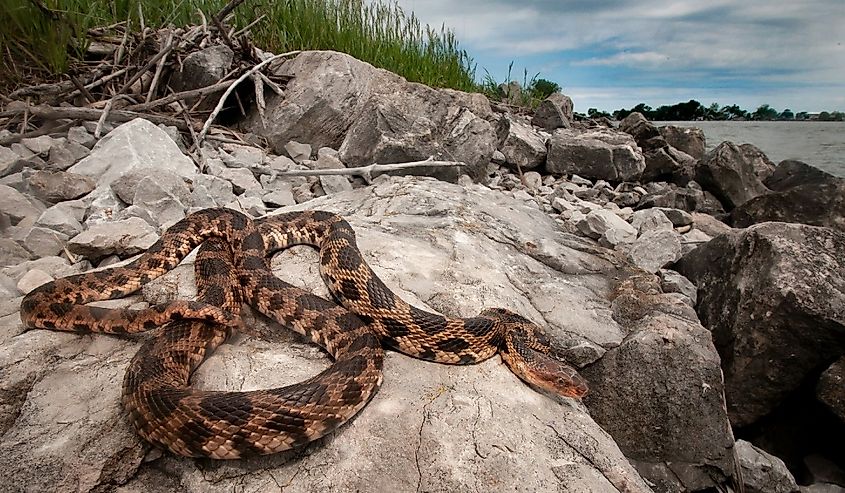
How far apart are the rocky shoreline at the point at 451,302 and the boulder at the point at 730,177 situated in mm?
1141

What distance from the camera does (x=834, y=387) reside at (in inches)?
208

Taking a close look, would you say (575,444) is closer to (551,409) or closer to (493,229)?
(551,409)

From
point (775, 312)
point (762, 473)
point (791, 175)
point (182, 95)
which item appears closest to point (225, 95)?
point (182, 95)

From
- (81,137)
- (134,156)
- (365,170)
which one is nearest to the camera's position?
(134,156)

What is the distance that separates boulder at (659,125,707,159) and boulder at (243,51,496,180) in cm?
830

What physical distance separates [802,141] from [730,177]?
1645 mm

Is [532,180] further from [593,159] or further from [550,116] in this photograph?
[550,116]

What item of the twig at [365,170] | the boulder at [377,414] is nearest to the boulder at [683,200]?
the twig at [365,170]

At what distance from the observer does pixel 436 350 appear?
12.8 feet

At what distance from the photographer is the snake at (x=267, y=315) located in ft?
9.59

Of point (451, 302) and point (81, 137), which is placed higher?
point (81, 137)

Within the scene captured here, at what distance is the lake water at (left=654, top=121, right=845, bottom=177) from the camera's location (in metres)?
10.0

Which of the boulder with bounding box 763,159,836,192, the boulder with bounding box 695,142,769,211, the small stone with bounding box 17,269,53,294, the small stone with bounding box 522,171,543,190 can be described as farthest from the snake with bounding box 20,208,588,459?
the boulder with bounding box 763,159,836,192

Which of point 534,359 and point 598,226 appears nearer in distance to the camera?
point 534,359
